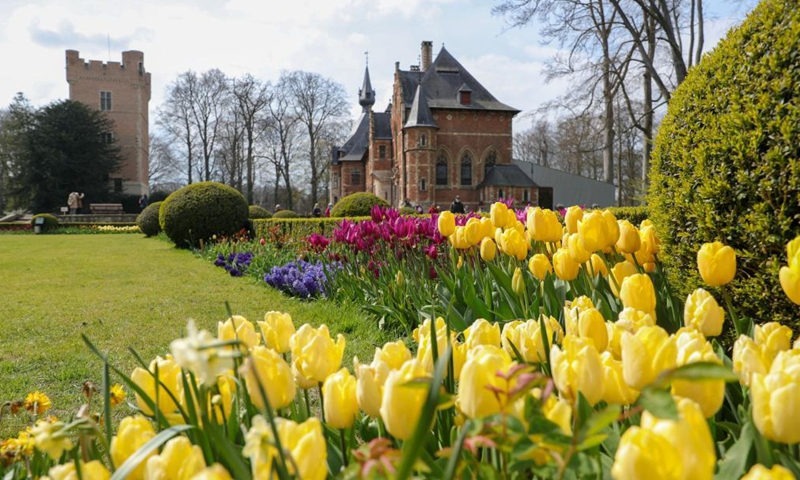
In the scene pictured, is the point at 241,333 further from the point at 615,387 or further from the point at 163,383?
the point at 615,387

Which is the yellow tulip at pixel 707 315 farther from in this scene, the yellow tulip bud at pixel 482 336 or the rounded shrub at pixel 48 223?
the rounded shrub at pixel 48 223

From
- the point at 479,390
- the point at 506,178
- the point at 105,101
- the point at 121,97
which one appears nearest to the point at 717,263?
the point at 479,390

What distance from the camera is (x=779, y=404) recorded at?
2.41 ft

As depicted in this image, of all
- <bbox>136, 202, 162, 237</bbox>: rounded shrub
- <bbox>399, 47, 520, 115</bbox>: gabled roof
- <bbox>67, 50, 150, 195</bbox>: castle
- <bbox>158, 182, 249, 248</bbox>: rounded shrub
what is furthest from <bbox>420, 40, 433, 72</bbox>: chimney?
<bbox>158, 182, 249, 248</bbox>: rounded shrub

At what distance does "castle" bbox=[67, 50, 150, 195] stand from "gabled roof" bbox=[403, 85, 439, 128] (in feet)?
69.7

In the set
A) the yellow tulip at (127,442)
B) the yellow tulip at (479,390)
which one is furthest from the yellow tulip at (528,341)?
the yellow tulip at (127,442)

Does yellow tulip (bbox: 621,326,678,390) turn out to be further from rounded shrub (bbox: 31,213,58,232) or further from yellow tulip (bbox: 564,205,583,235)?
rounded shrub (bbox: 31,213,58,232)

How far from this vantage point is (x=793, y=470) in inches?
33.0

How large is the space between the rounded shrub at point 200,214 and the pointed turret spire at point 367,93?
1536 inches

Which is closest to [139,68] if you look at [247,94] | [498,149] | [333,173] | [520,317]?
[247,94]

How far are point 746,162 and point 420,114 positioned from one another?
33744 mm

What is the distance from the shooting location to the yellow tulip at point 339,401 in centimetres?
94

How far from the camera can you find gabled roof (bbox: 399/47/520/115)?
3612cm

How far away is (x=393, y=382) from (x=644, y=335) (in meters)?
0.38
